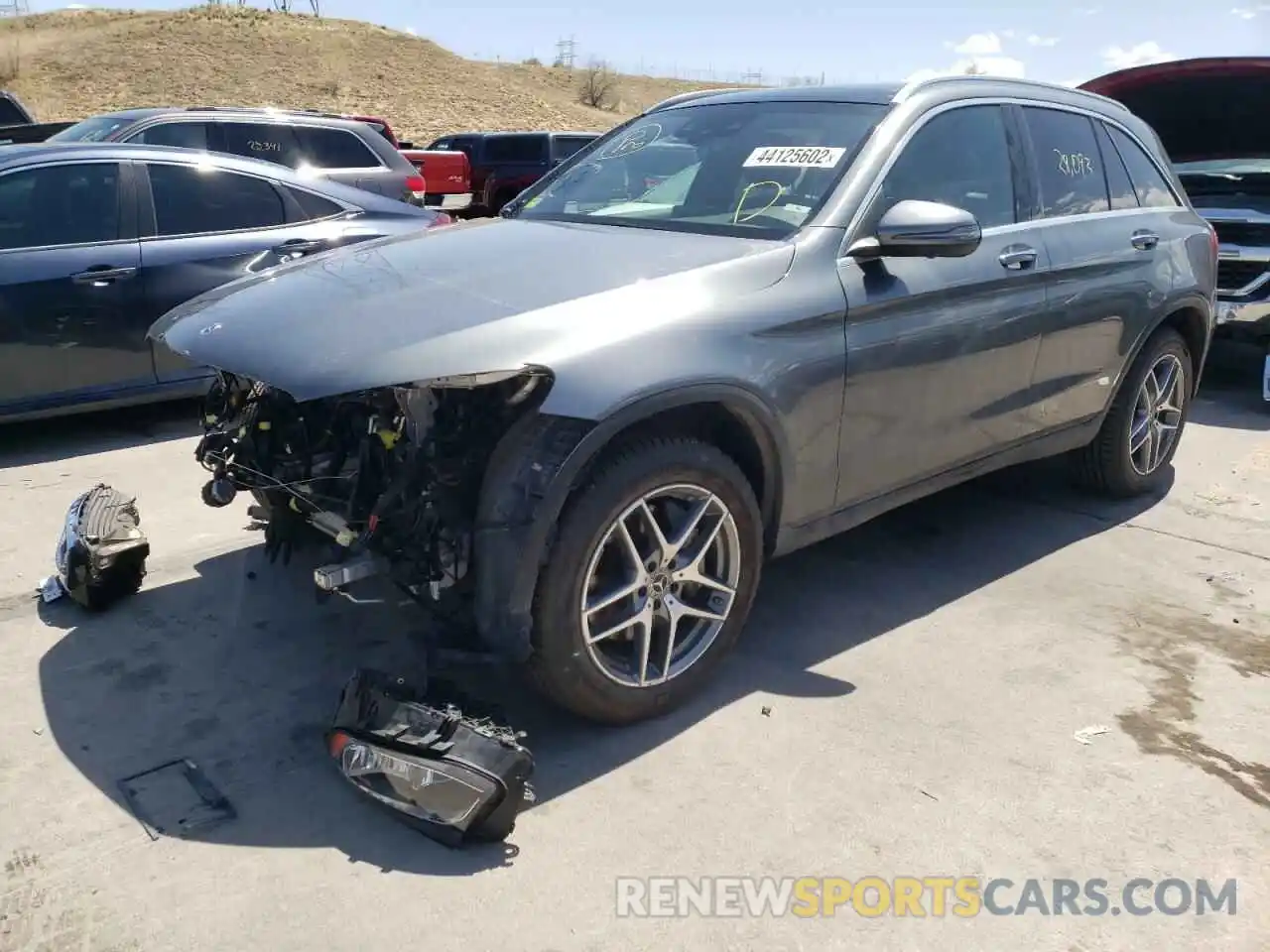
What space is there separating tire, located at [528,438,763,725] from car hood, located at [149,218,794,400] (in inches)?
14.8

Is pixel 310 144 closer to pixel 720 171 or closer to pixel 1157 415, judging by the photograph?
pixel 720 171

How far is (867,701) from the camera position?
335cm

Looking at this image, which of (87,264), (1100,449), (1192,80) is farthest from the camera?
(1192,80)

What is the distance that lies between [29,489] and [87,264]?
51.9 inches

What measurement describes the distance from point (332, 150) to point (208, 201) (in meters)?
4.09

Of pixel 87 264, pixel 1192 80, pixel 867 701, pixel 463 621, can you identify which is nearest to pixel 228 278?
pixel 87 264

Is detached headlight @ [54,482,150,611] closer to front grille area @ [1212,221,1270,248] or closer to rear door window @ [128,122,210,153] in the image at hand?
rear door window @ [128,122,210,153]

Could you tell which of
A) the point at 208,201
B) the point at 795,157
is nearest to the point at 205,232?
the point at 208,201

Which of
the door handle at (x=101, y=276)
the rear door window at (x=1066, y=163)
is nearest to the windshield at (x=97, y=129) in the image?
the door handle at (x=101, y=276)

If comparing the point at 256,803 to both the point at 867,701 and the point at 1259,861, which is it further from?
the point at 1259,861

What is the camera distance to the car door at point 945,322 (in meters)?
3.47

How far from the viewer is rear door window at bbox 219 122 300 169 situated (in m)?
9.66

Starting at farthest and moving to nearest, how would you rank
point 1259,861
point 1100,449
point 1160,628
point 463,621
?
point 1100,449
point 1160,628
point 463,621
point 1259,861

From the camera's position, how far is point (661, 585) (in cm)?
308
